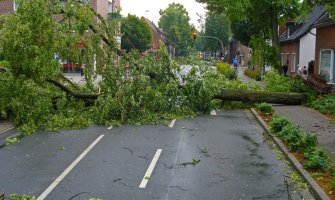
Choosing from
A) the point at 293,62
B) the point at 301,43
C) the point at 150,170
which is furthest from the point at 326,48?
the point at 150,170

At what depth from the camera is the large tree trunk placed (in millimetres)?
18797

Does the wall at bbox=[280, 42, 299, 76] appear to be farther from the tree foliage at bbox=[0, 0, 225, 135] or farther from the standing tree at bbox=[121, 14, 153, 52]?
the standing tree at bbox=[121, 14, 153, 52]

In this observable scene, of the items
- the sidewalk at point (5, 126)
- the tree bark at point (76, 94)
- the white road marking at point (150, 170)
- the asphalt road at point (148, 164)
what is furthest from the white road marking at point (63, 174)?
the tree bark at point (76, 94)

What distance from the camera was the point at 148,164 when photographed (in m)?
10.0

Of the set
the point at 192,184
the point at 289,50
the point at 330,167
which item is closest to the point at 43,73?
the point at 192,184

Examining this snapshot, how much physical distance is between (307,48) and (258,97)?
15928 millimetres

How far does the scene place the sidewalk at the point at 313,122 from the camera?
11.6 meters

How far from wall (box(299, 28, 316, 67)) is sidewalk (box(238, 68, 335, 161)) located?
44.8 feet

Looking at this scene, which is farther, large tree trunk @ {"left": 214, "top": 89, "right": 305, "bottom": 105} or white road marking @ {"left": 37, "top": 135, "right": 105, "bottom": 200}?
large tree trunk @ {"left": 214, "top": 89, "right": 305, "bottom": 105}

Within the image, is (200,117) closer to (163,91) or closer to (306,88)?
(163,91)

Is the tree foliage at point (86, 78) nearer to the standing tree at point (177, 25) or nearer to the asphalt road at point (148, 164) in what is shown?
the asphalt road at point (148, 164)

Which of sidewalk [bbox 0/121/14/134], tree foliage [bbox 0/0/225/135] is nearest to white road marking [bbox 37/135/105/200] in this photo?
tree foliage [bbox 0/0/225/135]

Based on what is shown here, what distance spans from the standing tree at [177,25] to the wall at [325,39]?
8823 centimetres

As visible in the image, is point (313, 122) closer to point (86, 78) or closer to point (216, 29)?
point (86, 78)
